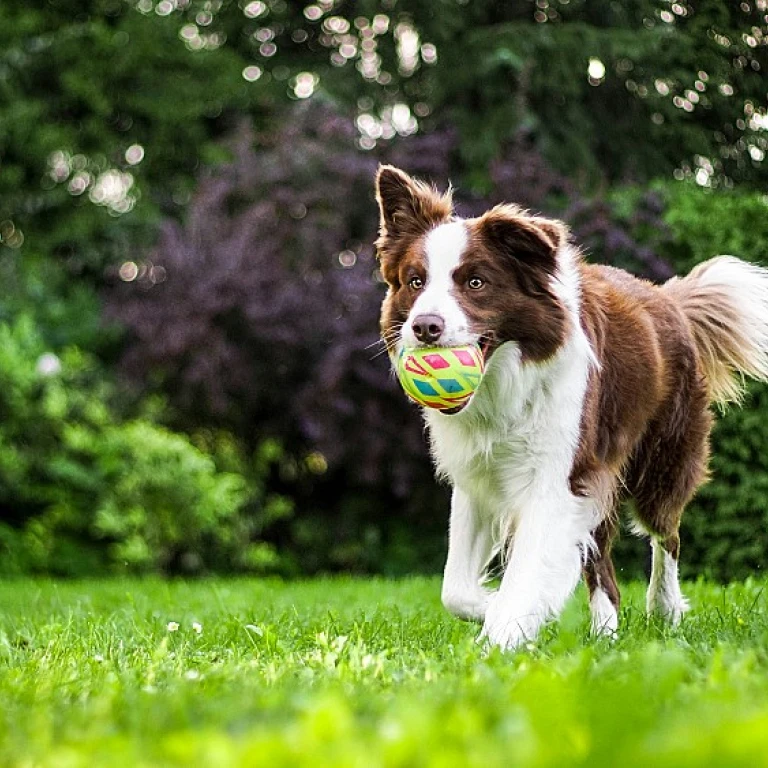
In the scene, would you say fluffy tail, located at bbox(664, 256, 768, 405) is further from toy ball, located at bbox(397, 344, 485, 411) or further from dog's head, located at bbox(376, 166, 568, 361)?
toy ball, located at bbox(397, 344, 485, 411)

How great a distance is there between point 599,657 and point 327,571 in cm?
853

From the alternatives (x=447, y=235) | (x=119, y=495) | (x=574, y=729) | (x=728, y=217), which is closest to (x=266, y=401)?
(x=119, y=495)

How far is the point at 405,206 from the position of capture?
15.1 feet

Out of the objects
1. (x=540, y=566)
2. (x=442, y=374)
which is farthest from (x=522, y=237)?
(x=540, y=566)

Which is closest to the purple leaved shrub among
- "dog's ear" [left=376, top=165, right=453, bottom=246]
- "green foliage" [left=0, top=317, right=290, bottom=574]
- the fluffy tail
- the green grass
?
"green foliage" [left=0, top=317, right=290, bottom=574]

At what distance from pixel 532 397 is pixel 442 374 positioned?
19.6 inches

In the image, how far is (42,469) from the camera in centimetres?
Result: 1084

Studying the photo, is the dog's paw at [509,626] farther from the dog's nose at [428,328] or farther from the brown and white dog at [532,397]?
the dog's nose at [428,328]

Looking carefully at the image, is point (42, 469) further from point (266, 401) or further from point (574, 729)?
point (574, 729)

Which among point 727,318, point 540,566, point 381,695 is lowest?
point 540,566

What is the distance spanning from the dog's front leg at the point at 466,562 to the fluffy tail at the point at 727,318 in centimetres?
142

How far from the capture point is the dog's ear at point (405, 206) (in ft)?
15.0

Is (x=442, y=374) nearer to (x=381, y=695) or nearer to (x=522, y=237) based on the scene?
(x=522, y=237)

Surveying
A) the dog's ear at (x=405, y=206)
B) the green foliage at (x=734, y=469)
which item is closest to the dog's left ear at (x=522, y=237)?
the dog's ear at (x=405, y=206)
